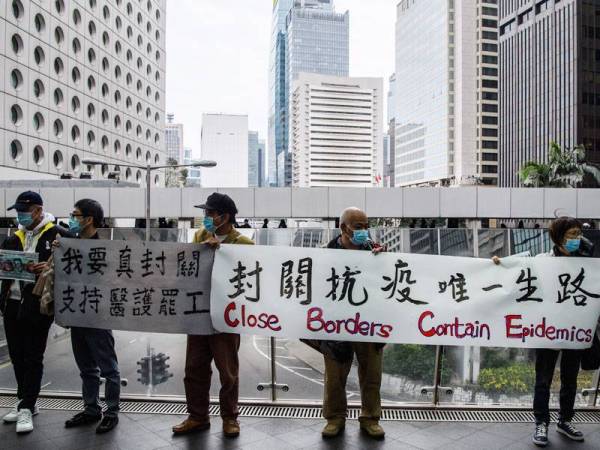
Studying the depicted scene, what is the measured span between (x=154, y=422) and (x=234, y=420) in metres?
0.71

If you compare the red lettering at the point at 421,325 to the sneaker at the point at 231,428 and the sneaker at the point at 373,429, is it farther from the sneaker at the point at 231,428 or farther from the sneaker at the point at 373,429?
the sneaker at the point at 231,428

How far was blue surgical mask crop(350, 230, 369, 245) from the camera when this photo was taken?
404 cm

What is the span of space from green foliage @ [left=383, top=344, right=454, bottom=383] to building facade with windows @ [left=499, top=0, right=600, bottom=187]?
80.3 meters

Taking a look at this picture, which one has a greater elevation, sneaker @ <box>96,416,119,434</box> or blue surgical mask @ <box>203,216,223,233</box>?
blue surgical mask @ <box>203,216,223,233</box>

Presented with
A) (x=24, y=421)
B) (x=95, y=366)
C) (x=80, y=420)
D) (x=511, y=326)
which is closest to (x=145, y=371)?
(x=95, y=366)

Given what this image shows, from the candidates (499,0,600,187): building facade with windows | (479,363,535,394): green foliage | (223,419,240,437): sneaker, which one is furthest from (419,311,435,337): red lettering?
(499,0,600,187): building facade with windows

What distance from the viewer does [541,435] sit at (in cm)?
400

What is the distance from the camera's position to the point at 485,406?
4711mm

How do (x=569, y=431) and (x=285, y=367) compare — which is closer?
(x=569, y=431)

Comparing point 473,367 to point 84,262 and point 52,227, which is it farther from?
point 52,227

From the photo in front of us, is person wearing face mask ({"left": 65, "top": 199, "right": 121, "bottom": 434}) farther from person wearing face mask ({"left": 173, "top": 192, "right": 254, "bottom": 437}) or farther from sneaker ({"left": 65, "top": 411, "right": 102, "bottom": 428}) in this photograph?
person wearing face mask ({"left": 173, "top": 192, "right": 254, "bottom": 437})

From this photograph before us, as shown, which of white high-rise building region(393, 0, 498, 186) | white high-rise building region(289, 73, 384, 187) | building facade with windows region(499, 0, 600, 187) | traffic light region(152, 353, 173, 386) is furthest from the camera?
white high-rise building region(289, 73, 384, 187)

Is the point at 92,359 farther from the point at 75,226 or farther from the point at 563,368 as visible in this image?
the point at 563,368

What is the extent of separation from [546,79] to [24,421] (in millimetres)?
98896
